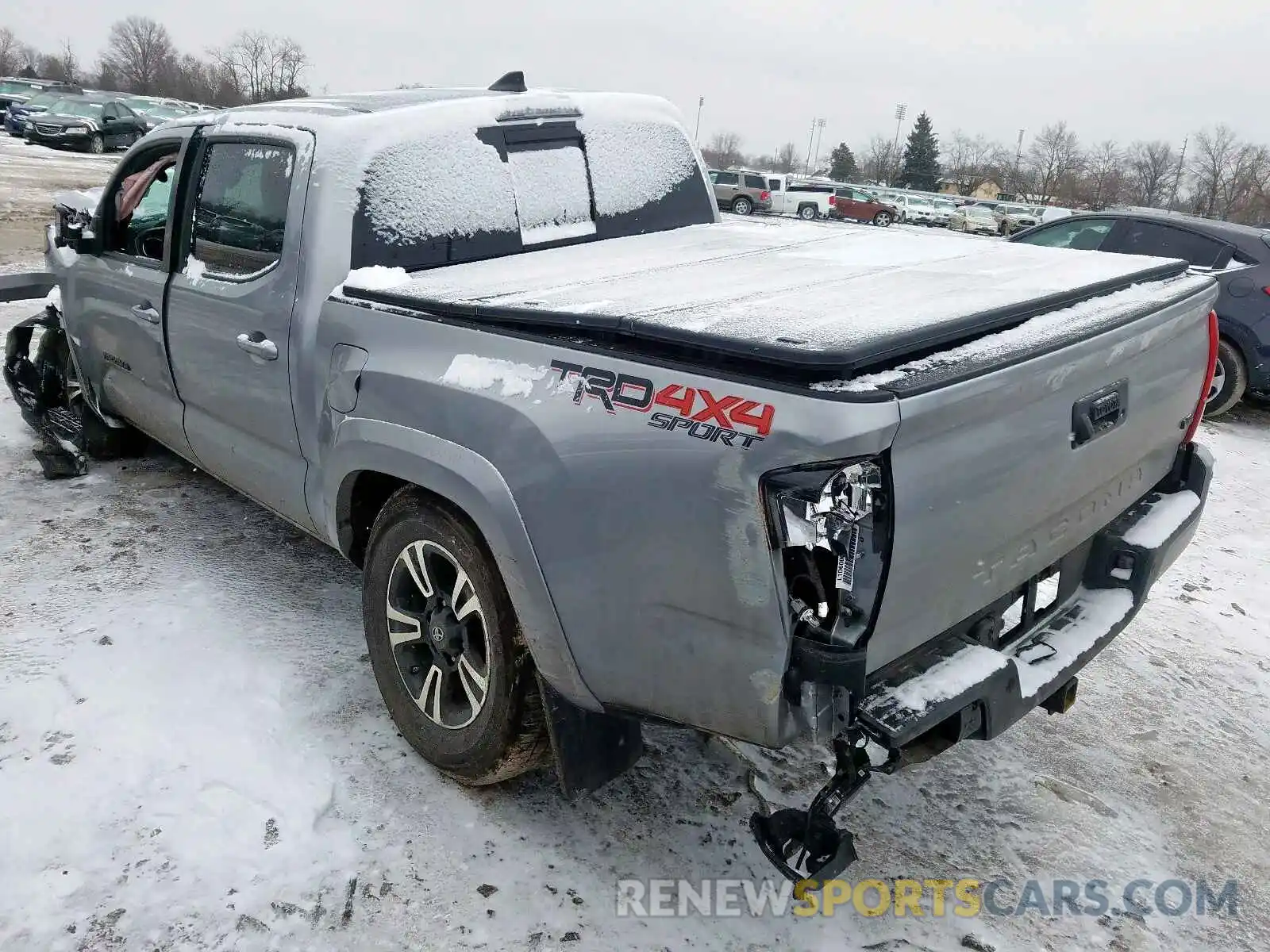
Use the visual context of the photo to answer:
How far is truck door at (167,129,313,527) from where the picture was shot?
3203mm

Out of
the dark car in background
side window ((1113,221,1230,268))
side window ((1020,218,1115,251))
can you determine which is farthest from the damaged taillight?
side window ((1020,218,1115,251))

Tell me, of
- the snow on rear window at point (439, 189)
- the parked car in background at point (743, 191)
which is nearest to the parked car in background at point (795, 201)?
the parked car in background at point (743, 191)

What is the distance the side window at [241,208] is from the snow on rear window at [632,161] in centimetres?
125

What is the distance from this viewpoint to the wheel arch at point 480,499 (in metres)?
2.34

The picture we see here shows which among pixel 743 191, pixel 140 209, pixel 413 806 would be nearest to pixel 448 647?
pixel 413 806

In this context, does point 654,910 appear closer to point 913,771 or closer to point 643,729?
point 643,729

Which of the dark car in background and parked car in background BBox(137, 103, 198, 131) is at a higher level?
parked car in background BBox(137, 103, 198, 131)

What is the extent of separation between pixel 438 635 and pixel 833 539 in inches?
52.7

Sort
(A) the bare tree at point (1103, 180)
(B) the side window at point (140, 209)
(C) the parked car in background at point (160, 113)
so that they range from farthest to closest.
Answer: (A) the bare tree at point (1103, 180)
(C) the parked car in background at point (160, 113)
(B) the side window at point (140, 209)

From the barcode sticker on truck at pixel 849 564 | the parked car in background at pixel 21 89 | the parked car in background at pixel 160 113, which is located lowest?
the barcode sticker on truck at pixel 849 564

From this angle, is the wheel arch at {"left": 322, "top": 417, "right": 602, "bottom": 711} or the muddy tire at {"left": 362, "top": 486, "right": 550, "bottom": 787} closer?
the wheel arch at {"left": 322, "top": 417, "right": 602, "bottom": 711}

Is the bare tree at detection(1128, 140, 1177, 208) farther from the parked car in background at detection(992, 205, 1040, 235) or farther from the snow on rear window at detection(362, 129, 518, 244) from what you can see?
the snow on rear window at detection(362, 129, 518, 244)

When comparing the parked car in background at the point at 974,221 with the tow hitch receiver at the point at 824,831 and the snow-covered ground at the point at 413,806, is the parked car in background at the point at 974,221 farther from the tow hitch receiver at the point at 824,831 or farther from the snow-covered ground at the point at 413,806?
the tow hitch receiver at the point at 824,831

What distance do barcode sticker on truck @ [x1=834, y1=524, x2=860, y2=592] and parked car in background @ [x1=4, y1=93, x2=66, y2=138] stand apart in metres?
36.1
